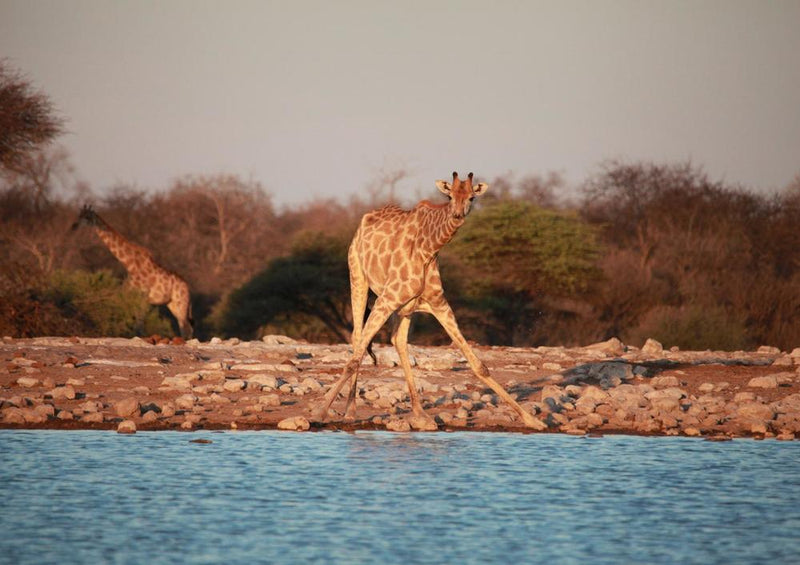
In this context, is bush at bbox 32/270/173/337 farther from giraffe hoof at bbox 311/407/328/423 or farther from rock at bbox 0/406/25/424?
giraffe hoof at bbox 311/407/328/423

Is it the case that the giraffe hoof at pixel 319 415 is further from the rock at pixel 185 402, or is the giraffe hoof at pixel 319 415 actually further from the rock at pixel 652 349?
the rock at pixel 652 349

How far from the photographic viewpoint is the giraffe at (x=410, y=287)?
11766 millimetres

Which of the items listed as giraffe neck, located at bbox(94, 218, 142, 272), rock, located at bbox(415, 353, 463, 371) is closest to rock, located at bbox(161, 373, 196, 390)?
rock, located at bbox(415, 353, 463, 371)

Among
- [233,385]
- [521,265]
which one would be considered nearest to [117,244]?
[521,265]

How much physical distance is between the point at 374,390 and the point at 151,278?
1133 cm

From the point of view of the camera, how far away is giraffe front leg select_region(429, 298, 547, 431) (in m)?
11.7

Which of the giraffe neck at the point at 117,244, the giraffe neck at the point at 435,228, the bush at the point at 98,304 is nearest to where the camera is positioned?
the giraffe neck at the point at 435,228

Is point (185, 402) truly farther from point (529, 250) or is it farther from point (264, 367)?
point (529, 250)

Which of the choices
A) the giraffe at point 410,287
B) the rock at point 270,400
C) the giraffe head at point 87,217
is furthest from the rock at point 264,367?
the giraffe head at point 87,217

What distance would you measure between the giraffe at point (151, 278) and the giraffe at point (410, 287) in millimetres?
11984

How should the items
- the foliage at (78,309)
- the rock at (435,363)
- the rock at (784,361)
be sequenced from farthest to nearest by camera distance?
the foliage at (78,309)
the rock at (784,361)
the rock at (435,363)

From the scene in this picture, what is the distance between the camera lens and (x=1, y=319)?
20375mm

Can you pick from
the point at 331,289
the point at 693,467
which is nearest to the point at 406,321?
the point at 693,467

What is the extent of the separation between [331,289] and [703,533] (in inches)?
820
